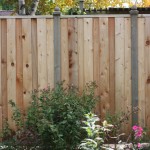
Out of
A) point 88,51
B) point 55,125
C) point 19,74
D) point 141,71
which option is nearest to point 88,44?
point 88,51

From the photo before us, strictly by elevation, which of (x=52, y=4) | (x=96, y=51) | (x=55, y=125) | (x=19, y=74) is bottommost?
(x=55, y=125)

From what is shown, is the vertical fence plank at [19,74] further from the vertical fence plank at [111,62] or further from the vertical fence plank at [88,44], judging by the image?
the vertical fence plank at [111,62]

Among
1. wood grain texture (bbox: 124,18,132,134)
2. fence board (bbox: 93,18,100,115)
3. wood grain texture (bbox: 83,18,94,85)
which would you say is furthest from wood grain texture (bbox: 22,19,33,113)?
wood grain texture (bbox: 124,18,132,134)

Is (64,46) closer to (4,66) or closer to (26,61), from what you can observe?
(26,61)

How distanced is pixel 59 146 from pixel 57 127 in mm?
203

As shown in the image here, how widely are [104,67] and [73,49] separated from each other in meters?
0.47

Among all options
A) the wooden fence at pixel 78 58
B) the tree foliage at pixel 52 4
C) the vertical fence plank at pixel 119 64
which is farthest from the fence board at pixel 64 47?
the tree foliage at pixel 52 4

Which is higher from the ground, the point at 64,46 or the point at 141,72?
the point at 64,46

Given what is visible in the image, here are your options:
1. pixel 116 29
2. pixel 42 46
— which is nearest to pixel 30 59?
pixel 42 46

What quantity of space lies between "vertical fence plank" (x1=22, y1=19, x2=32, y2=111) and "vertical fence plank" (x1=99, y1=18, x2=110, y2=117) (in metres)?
0.93

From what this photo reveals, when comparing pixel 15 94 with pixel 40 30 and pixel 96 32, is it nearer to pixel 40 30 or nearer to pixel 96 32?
pixel 40 30

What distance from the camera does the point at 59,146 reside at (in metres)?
4.36

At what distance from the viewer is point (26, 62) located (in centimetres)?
541

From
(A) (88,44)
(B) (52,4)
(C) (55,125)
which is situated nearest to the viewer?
(C) (55,125)
